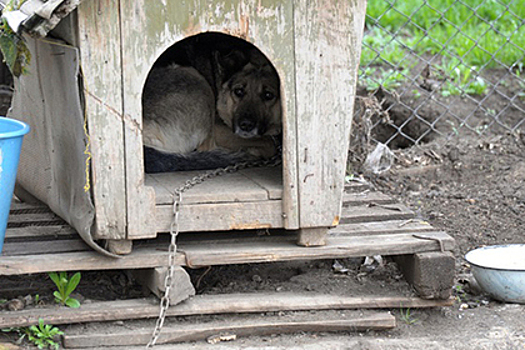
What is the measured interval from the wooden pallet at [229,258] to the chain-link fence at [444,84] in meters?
2.04

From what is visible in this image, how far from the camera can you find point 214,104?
4590 mm

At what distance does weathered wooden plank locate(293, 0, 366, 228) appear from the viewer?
3.34m

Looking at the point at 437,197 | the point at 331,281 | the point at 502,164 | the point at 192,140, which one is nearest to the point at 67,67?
the point at 192,140

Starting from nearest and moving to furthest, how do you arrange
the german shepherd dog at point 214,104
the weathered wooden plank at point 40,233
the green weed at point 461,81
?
1. the weathered wooden plank at point 40,233
2. the german shepherd dog at point 214,104
3. the green weed at point 461,81

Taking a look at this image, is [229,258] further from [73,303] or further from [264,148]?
[264,148]

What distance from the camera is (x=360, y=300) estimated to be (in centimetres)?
357

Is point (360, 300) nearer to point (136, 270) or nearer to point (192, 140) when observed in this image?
point (136, 270)

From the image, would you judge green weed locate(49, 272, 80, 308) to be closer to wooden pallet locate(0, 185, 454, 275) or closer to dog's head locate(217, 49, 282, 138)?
wooden pallet locate(0, 185, 454, 275)

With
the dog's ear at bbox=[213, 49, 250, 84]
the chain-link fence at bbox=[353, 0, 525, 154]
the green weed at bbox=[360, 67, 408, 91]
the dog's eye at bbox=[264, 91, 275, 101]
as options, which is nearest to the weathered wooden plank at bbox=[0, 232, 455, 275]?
the dog's eye at bbox=[264, 91, 275, 101]

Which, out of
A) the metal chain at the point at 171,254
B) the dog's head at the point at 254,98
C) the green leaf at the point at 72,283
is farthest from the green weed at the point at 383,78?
the green leaf at the point at 72,283

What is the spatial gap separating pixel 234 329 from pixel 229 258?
1.01 feet

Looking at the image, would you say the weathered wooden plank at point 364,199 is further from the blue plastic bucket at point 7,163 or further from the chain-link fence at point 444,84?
the blue plastic bucket at point 7,163

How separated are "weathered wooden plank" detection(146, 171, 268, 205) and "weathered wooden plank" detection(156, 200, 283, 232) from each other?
0.03 metres

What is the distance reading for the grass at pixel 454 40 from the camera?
6.37 m
